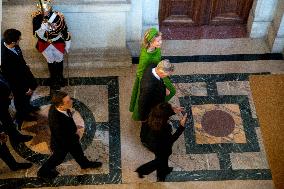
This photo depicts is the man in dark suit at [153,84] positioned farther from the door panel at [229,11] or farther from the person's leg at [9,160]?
the door panel at [229,11]

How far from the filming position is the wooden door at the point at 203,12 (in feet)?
22.8

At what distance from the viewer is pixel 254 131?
19.8ft

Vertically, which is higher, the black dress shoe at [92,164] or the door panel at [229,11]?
the door panel at [229,11]

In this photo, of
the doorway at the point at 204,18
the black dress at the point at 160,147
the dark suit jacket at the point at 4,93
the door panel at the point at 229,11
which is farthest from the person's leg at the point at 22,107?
the door panel at the point at 229,11

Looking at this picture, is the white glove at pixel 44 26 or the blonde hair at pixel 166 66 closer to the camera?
the blonde hair at pixel 166 66

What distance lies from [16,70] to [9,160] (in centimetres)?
108

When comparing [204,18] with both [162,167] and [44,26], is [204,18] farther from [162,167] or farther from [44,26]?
[162,167]

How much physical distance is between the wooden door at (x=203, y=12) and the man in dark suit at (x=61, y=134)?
114 inches

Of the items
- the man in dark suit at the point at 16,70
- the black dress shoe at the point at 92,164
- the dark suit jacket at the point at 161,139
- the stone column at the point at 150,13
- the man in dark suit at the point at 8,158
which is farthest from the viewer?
the stone column at the point at 150,13

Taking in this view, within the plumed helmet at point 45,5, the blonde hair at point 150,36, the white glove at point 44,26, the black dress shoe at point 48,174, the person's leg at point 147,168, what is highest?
the plumed helmet at point 45,5

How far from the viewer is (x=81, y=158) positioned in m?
5.29

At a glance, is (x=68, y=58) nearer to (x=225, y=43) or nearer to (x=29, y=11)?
(x=29, y=11)

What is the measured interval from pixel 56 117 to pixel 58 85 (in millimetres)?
2060

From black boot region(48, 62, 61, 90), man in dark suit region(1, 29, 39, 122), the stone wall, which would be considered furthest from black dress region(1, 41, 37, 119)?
the stone wall
